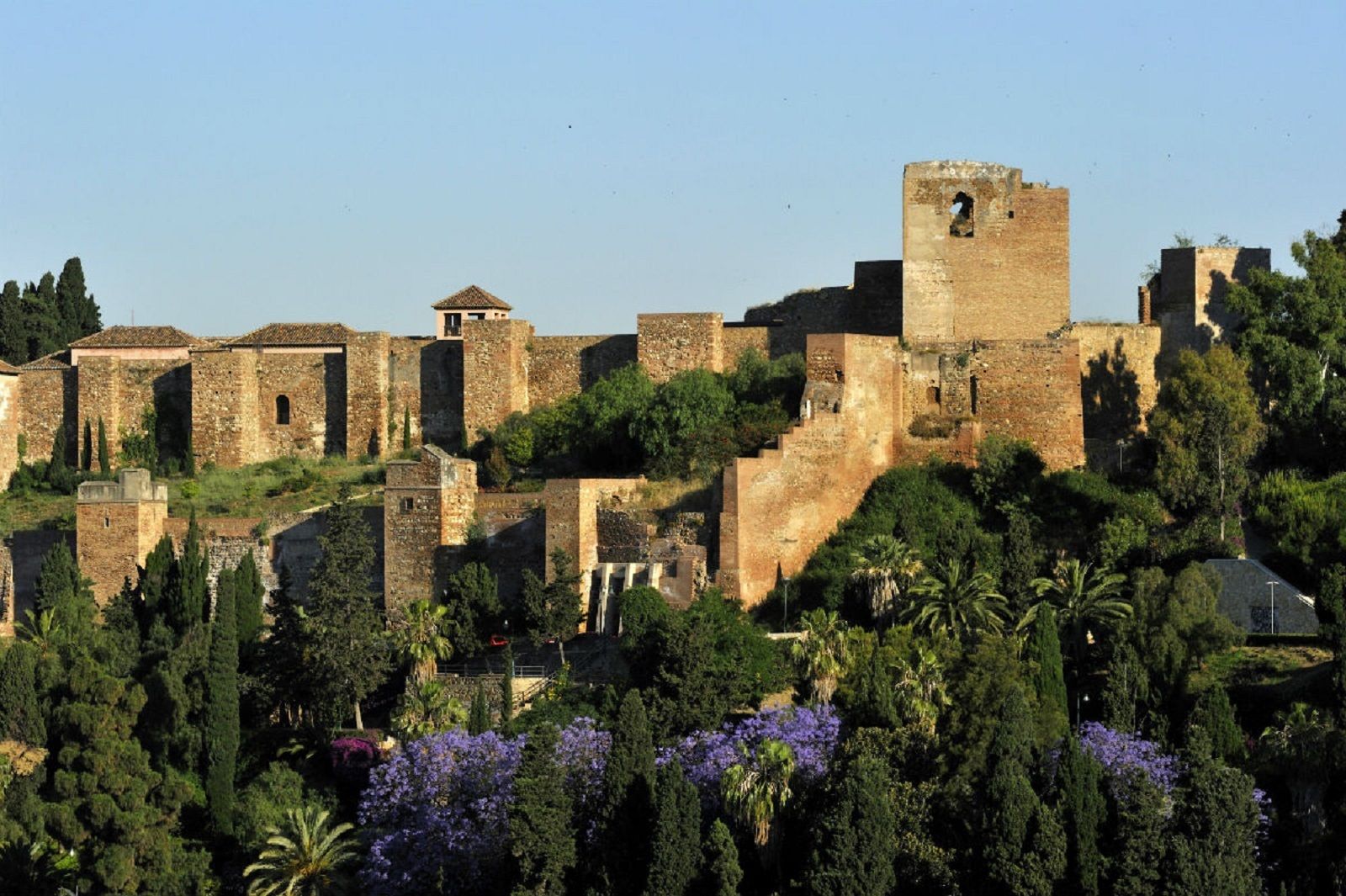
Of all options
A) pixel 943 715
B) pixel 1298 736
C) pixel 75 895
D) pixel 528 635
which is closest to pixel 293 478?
pixel 528 635

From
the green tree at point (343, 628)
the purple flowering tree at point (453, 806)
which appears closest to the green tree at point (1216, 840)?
the purple flowering tree at point (453, 806)

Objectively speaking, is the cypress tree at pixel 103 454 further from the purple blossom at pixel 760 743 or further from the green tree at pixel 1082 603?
the green tree at pixel 1082 603

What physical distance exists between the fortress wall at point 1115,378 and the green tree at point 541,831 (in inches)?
483

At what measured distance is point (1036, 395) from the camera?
138 ft

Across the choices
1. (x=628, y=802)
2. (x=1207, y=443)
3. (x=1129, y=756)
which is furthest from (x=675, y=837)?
(x=1207, y=443)

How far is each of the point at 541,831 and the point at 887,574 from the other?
682cm

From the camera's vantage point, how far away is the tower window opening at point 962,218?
42.8 m

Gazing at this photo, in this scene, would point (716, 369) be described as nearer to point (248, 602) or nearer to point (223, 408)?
point (248, 602)

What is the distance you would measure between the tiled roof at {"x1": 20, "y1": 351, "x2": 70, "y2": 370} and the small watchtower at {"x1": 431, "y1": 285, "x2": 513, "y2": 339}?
6.89m

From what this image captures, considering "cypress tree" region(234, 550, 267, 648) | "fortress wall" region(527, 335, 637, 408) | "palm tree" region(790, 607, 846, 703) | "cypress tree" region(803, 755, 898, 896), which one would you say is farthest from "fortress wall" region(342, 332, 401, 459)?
"cypress tree" region(803, 755, 898, 896)

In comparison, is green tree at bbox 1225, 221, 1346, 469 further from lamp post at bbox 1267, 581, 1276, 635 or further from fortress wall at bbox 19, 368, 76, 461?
fortress wall at bbox 19, 368, 76, 461

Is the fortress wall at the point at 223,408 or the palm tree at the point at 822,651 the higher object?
the fortress wall at the point at 223,408

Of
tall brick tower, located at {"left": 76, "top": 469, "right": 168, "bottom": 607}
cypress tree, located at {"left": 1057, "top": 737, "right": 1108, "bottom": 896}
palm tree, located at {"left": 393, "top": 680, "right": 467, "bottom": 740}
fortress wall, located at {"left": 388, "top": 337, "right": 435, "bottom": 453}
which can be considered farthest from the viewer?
fortress wall, located at {"left": 388, "top": 337, "right": 435, "bottom": 453}

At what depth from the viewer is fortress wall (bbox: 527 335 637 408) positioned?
47.0 meters
